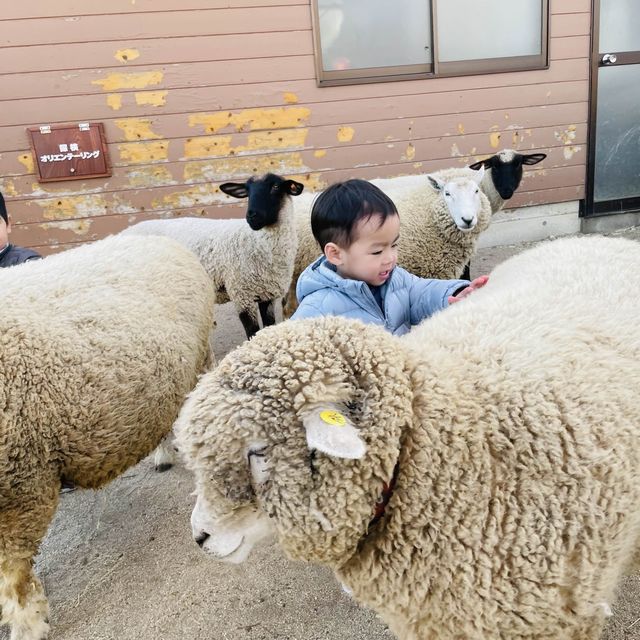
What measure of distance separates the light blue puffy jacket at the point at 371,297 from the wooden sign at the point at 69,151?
468cm

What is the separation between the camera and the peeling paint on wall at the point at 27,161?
570 centimetres

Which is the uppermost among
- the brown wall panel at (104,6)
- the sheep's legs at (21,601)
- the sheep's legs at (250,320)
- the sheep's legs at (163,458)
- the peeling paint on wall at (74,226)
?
the brown wall panel at (104,6)

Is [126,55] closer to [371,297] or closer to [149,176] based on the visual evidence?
[149,176]

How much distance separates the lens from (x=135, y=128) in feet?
19.2

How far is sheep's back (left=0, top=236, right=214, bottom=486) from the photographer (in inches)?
75.9

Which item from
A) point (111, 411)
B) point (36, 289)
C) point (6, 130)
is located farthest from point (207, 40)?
point (111, 411)

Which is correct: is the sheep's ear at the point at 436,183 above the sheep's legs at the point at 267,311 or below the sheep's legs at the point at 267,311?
above

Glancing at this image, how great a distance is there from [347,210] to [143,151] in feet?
15.7

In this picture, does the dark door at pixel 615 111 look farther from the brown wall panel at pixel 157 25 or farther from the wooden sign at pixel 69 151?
the wooden sign at pixel 69 151

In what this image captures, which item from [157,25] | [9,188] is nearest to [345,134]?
[157,25]

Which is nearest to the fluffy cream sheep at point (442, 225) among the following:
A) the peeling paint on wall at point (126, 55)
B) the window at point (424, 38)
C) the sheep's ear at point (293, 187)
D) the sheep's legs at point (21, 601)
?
the sheep's ear at point (293, 187)

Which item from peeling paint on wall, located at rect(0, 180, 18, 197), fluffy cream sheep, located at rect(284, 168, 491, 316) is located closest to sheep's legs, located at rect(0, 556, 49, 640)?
fluffy cream sheep, located at rect(284, 168, 491, 316)

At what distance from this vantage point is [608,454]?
1183 millimetres

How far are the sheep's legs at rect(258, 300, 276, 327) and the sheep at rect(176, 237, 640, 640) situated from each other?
3.42m
